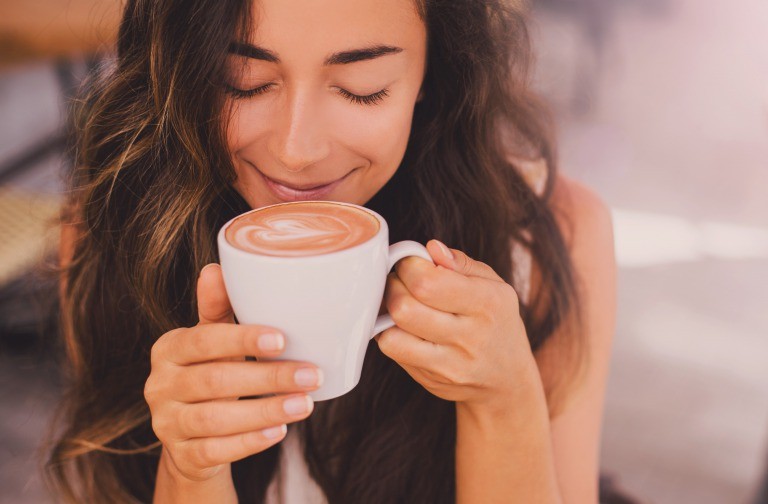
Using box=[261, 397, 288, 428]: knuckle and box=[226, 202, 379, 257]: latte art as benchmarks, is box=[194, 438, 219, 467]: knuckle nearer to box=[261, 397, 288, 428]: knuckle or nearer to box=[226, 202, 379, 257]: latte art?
box=[261, 397, 288, 428]: knuckle

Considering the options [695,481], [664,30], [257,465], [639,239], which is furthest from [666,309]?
[664,30]

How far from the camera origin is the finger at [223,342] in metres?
0.67

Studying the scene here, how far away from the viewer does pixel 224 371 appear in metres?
0.69

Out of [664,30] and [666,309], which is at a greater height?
[664,30]

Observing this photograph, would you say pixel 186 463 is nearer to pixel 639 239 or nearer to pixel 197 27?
pixel 197 27

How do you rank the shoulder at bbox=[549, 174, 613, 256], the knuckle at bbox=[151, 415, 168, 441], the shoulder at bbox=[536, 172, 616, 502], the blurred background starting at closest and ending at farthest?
the knuckle at bbox=[151, 415, 168, 441] → the shoulder at bbox=[536, 172, 616, 502] → the shoulder at bbox=[549, 174, 613, 256] → the blurred background

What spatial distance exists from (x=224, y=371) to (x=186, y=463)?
0.17 metres

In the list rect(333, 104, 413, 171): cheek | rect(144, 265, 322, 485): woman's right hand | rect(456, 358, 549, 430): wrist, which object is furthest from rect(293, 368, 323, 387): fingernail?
rect(333, 104, 413, 171): cheek

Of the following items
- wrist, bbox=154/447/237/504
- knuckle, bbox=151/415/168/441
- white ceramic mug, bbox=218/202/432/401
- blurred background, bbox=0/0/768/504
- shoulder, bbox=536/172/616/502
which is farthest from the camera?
blurred background, bbox=0/0/768/504

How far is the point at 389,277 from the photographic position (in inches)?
29.6

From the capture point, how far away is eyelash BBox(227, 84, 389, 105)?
0.88m

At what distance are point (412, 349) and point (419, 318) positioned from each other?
0.14 ft

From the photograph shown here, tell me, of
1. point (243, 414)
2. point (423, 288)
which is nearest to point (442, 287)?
point (423, 288)

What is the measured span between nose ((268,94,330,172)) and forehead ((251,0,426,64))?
0.20 feet
